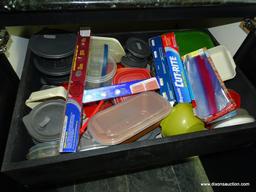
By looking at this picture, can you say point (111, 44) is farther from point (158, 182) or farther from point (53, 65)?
point (158, 182)

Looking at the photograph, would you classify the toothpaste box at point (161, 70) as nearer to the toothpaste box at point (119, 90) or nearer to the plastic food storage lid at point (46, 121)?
the toothpaste box at point (119, 90)

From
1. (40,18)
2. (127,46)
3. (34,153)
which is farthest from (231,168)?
(40,18)

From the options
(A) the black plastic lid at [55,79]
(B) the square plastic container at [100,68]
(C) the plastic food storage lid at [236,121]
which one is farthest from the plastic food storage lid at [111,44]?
(C) the plastic food storage lid at [236,121]

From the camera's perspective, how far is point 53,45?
0.72m

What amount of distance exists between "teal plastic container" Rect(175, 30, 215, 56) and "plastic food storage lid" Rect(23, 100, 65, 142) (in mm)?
488

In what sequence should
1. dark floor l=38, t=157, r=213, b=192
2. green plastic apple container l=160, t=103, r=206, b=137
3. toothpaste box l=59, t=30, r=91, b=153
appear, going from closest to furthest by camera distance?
toothpaste box l=59, t=30, r=91, b=153, green plastic apple container l=160, t=103, r=206, b=137, dark floor l=38, t=157, r=213, b=192

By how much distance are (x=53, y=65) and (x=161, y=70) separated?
1.13 ft

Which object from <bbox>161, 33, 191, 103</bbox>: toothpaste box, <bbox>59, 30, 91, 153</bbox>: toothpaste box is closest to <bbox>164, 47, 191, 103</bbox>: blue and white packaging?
<bbox>161, 33, 191, 103</bbox>: toothpaste box

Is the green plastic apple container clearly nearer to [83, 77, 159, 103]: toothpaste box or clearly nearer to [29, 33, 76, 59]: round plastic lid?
[83, 77, 159, 103]: toothpaste box

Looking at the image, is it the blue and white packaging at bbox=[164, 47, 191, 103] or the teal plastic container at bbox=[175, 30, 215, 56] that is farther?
the teal plastic container at bbox=[175, 30, 215, 56]

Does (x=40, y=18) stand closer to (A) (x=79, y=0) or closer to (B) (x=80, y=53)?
(A) (x=79, y=0)

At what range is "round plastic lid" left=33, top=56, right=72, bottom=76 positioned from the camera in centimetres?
72

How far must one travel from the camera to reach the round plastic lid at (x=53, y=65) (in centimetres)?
72

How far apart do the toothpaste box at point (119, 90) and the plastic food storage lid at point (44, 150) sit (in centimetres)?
15
